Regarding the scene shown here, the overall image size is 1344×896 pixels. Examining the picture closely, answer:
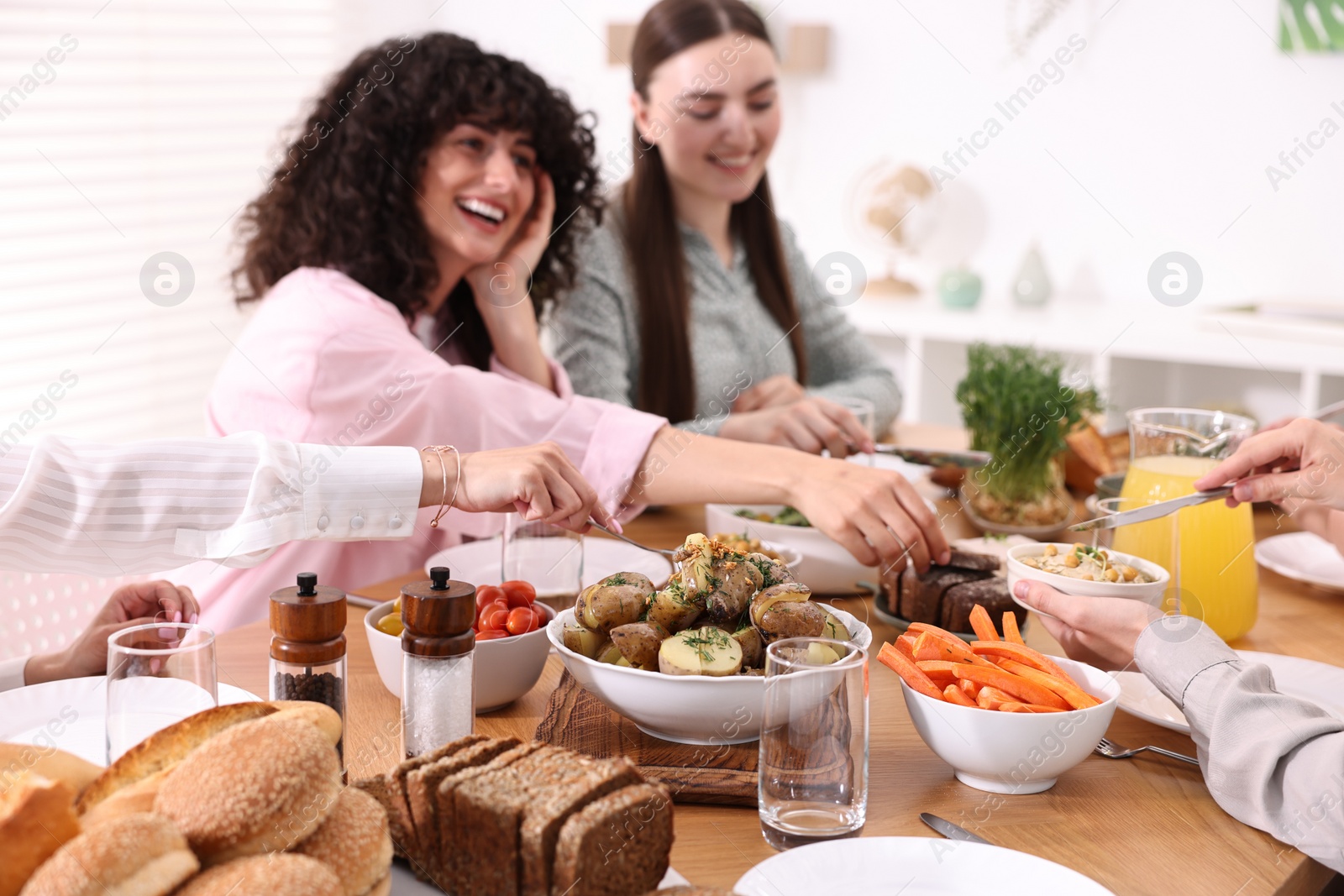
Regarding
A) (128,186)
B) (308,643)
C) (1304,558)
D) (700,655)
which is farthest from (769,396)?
(128,186)

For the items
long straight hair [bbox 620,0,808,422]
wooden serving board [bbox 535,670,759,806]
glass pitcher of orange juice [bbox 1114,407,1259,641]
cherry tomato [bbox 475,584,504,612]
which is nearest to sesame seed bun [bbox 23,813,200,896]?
wooden serving board [bbox 535,670,759,806]

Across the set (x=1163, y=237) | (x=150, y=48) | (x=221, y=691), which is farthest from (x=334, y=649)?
(x=1163, y=237)

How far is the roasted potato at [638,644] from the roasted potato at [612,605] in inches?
0.7

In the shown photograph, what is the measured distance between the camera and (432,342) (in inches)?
85.8

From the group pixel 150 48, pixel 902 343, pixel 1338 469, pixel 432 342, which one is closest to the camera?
pixel 1338 469

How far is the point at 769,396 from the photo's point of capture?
7.24 feet

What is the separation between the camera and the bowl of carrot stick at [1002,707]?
0.96 metres

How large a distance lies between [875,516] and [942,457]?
52cm

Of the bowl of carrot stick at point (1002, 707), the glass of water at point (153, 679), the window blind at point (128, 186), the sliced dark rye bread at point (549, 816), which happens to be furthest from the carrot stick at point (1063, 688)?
the window blind at point (128, 186)

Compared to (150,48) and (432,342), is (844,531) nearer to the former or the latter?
(432,342)

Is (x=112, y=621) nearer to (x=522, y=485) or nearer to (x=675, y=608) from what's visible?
(x=522, y=485)

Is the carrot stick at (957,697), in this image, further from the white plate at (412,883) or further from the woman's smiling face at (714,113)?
the woman's smiling face at (714,113)

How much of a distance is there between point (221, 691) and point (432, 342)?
123 centimetres

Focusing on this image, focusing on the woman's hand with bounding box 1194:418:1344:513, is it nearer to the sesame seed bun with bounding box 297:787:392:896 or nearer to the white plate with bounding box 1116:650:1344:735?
the white plate with bounding box 1116:650:1344:735
